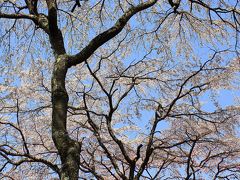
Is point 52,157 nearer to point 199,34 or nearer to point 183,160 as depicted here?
point 183,160

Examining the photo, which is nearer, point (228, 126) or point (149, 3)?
point (149, 3)

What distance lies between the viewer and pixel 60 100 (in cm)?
434

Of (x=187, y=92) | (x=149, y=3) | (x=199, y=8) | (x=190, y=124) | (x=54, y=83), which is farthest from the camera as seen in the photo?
(x=190, y=124)

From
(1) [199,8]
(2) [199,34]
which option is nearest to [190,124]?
(2) [199,34]

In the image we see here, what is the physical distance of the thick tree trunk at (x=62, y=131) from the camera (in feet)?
12.7

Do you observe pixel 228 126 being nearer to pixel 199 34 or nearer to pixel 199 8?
pixel 199 34

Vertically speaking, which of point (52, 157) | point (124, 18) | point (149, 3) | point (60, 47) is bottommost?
point (60, 47)

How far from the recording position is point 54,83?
14.7 feet

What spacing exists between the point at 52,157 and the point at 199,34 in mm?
5261

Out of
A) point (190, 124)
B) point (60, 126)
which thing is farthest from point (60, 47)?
point (190, 124)

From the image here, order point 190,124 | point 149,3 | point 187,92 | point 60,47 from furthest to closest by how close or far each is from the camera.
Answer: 1. point 190,124
2. point 187,92
3. point 149,3
4. point 60,47

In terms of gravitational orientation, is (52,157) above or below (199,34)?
below

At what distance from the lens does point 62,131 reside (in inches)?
162

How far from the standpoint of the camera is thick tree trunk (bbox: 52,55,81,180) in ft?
12.7
